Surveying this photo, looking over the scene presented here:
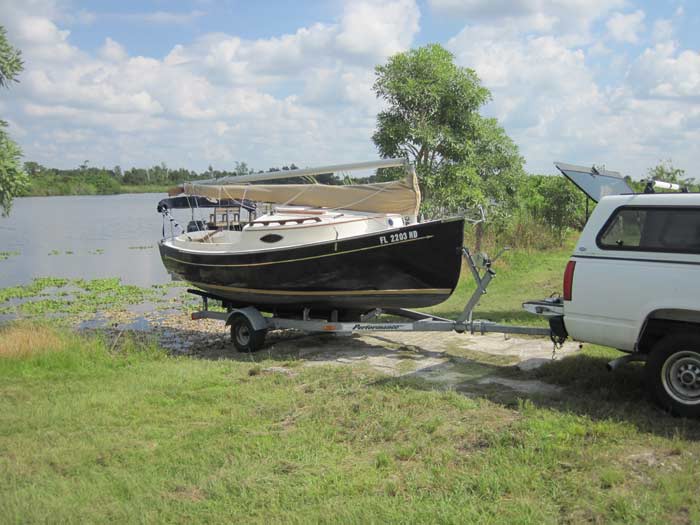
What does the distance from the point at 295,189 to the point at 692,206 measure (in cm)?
744

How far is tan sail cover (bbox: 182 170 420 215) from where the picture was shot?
11422mm

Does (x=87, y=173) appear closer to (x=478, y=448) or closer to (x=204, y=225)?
(x=204, y=225)

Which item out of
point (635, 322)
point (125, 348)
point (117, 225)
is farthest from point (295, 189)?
point (117, 225)

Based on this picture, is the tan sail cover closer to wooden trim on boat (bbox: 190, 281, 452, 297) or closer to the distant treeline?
wooden trim on boat (bbox: 190, 281, 452, 297)

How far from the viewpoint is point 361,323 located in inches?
389

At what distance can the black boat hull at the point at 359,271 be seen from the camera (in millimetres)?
9664

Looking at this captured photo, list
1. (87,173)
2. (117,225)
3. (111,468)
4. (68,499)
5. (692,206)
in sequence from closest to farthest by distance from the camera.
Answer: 1. (68,499)
2. (111,468)
3. (692,206)
4. (117,225)
5. (87,173)

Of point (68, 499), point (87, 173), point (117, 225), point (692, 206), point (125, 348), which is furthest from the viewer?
point (87, 173)

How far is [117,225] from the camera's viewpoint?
171 feet

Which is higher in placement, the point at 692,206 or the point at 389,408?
the point at 692,206

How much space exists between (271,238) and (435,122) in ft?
28.0

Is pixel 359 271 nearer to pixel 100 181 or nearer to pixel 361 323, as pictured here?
pixel 361 323

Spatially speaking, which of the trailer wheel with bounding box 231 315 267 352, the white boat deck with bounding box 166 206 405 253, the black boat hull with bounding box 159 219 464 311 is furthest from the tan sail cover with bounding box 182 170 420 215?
the trailer wheel with bounding box 231 315 267 352

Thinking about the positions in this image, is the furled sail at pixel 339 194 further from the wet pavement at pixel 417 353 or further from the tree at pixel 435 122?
the tree at pixel 435 122
